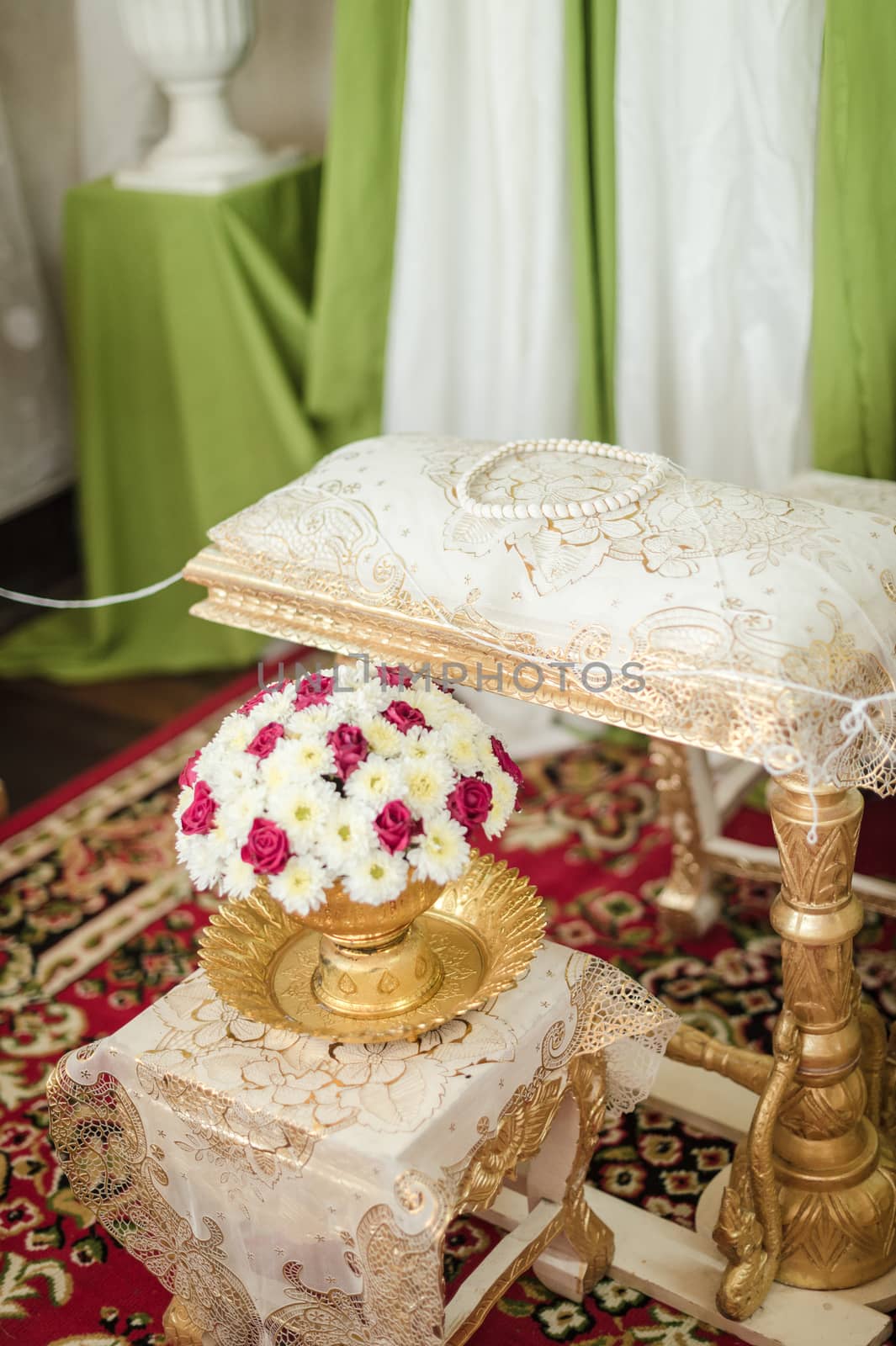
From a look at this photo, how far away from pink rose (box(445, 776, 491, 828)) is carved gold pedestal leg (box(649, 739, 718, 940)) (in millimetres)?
804

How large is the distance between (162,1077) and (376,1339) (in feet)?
1.03

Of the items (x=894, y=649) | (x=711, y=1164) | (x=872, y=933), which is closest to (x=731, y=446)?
(x=872, y=933)

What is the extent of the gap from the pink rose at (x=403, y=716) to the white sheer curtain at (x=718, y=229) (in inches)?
47.9

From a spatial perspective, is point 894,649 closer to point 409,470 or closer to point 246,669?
point 409,470

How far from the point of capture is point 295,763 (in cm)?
130

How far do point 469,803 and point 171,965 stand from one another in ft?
3.44

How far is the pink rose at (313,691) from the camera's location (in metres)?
1.38

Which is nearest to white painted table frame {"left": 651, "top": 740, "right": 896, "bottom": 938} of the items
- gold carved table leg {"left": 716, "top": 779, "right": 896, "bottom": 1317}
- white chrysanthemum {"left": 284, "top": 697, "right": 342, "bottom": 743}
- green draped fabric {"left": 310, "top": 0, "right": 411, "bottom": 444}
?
gold carved table leg {"left": 716, "top": 779, "right": 896, "bottom": 1317}

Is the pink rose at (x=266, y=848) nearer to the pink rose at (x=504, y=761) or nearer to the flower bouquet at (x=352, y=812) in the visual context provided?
the flower bouquet at (x=352, y=812)

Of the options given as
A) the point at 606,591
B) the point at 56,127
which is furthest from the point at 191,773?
the point at 56,127

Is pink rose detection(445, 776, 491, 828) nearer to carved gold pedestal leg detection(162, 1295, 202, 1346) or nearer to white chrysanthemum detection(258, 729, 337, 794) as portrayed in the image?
white chrysanthemum detection(258, 729, 337, 794)

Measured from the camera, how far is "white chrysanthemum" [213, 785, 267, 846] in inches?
50.8

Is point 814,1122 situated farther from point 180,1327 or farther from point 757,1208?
→ point 180,1327

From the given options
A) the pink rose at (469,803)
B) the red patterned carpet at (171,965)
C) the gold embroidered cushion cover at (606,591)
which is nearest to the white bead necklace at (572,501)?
the gold embroidered cushion cover at (606,591)
